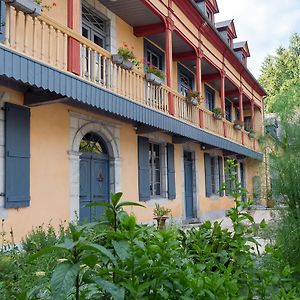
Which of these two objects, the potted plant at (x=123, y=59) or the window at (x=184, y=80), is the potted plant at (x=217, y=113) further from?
the potted plant at (x=123, y=59)

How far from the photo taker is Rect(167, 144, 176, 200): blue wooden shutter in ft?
38.3

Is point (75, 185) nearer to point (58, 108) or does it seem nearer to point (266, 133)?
point (58, 108)

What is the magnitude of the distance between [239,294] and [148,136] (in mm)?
8699

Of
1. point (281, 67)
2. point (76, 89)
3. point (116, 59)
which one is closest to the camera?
point (76, 89)

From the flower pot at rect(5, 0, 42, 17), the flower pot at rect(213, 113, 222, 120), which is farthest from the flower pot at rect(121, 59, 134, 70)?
the flower pot at rect(213, 113, 222, 120)

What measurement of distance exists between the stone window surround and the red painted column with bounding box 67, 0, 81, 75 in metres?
1.24

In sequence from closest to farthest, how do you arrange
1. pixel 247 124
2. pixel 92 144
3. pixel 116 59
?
pixel 116 59 → pixel 92 144 → pixel 247 124

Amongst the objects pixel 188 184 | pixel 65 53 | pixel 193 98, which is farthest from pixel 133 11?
pixel 188 184

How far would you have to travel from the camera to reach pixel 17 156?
6543mm

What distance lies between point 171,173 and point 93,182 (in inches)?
143

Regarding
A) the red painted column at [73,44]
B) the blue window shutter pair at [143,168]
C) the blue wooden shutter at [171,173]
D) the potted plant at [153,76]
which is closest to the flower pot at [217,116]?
the blue wooden shutter at [171,173]

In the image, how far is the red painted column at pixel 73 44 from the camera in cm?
689

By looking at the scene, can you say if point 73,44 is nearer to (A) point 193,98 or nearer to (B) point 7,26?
(B) point 7,26

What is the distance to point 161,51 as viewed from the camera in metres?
12.5
